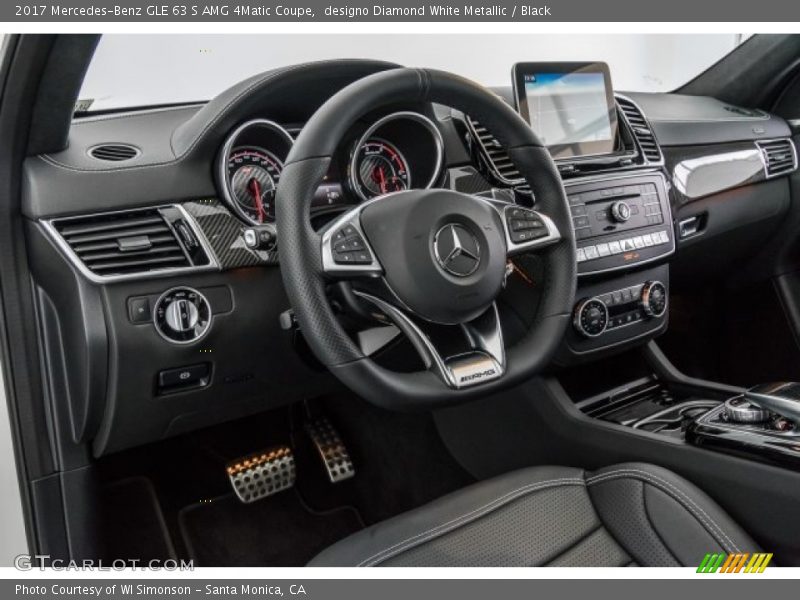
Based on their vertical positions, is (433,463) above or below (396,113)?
below

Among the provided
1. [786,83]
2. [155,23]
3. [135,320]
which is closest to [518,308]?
[135,320]

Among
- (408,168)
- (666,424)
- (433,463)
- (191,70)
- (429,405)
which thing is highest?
(191,70)

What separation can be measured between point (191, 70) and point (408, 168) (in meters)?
0.61

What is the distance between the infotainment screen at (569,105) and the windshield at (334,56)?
0.04 m

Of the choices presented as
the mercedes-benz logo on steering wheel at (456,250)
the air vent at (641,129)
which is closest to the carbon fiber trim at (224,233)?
the mercedes-benz logo on steering wheel at (456,250)

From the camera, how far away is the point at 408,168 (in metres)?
1.49

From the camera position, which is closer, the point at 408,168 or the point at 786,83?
the point at 408,168

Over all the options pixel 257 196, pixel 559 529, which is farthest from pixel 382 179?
pixel 559 529

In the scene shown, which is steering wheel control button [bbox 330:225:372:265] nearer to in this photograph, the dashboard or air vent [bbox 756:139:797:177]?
the dashboard

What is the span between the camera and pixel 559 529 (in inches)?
46.6

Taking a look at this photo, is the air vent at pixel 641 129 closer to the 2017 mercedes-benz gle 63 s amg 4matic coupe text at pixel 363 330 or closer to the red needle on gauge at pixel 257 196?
the 2017 mercedes-benz gle 63 s amg 4matic coupe text at pixel 363 330

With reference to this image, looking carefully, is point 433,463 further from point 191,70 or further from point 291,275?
point 191,70

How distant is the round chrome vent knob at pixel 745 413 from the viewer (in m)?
1.33

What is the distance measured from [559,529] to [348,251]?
21.1 inches
